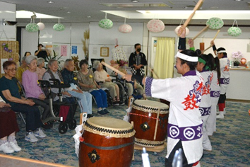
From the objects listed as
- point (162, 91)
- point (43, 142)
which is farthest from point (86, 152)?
point (43, 142)

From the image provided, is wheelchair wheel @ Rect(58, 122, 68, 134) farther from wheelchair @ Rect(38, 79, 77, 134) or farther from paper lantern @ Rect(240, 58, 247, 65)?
paper lantern @ Rect(240, 58, 247, 65)

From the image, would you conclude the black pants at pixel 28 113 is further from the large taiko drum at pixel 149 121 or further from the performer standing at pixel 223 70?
the performer standing at pixel 223 70

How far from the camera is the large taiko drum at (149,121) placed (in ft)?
14.6

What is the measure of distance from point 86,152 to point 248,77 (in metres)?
9.02

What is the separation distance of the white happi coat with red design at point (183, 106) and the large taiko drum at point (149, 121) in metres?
1.39

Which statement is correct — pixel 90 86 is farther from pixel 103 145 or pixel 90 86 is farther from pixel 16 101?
pixel 103 145

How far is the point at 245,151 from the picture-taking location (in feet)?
17.6

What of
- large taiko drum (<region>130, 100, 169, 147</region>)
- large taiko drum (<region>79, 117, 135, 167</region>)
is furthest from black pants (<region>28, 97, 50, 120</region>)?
large taiko drum (<region>79, 117, 135, 167</region>)

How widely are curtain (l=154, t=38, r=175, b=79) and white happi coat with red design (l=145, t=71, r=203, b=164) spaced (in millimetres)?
9565

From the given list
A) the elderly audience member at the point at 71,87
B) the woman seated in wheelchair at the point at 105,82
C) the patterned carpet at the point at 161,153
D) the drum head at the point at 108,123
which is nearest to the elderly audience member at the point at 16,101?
the patterned carpet at the point at 161,153

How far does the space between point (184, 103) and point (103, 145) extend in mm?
819

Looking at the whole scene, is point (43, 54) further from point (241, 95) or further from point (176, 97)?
point (176, 97)

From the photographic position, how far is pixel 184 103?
9.74 feet

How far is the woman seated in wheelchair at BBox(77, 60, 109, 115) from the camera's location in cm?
746
